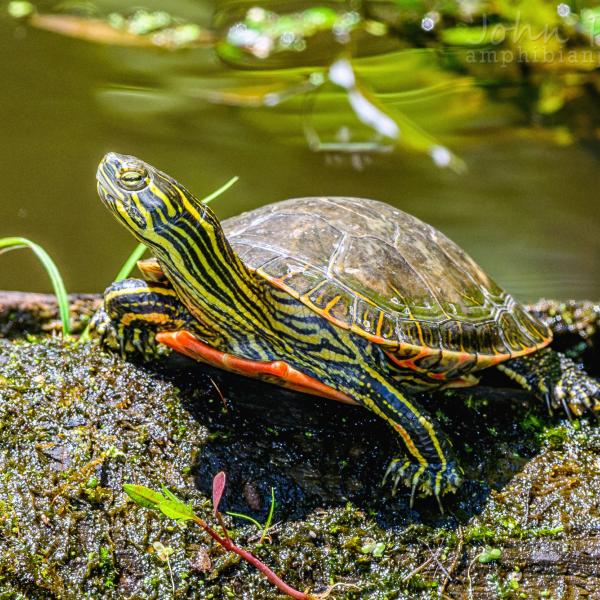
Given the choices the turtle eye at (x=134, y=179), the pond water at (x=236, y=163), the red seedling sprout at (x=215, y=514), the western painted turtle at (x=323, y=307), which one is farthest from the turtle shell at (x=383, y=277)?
the pond water at (x=236, y=163)

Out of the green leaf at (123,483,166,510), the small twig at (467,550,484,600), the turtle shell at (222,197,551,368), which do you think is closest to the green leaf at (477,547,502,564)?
the small twig at (467,550,484,600)

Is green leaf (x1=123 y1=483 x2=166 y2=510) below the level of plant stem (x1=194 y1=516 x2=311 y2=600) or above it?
above

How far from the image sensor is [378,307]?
9.50ft

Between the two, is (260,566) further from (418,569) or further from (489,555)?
(489,555)

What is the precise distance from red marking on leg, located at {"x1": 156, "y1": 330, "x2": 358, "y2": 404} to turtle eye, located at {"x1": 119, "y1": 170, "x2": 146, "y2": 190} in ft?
2.09

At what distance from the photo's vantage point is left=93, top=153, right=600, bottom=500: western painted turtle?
271 centimetres

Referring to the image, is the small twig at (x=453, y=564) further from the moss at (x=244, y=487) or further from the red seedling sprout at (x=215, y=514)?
the red seedling sprout at (x=215, y=514)

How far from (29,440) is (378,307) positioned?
149 centimetres

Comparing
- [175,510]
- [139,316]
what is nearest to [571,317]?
[139,316]

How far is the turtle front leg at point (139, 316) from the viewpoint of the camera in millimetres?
3072

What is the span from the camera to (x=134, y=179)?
8.75 ft

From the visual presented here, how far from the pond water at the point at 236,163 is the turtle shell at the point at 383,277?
2225mm

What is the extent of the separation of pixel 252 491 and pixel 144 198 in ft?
3.97

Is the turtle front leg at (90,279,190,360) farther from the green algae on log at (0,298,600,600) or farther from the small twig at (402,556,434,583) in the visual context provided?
the small twig at (402,556,434,583)
